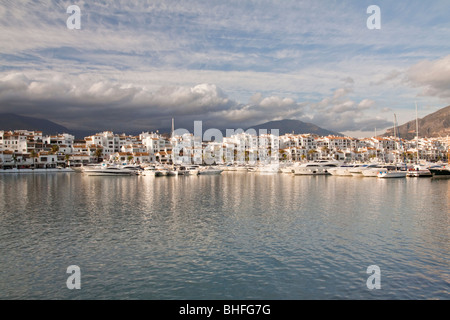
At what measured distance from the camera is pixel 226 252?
1409 centimetres

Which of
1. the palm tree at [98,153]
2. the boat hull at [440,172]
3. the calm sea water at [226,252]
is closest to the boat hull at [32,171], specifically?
the palm tree at [98,153]

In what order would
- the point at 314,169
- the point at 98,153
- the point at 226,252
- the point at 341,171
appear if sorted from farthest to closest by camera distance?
the point at 98,153 → the point at 314,169 → the point at 341,171 → the point at 226,252

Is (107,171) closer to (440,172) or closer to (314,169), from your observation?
(314,169)

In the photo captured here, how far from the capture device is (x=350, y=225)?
18922 millimetres

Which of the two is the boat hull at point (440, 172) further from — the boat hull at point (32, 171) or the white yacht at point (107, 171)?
the boat hull at point (32, 171)

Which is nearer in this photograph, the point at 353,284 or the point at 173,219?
the point at 353,284

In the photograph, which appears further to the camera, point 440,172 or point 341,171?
point 341,171

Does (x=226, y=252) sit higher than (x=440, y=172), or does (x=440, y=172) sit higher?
(x=440, y=172)

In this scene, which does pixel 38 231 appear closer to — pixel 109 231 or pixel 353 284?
pixel 109 231

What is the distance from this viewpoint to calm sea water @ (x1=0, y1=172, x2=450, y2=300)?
10484 mm

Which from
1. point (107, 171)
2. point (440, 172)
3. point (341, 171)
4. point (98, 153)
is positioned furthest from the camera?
point (98, 153)

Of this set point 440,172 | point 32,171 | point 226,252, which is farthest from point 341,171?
point 32,171
